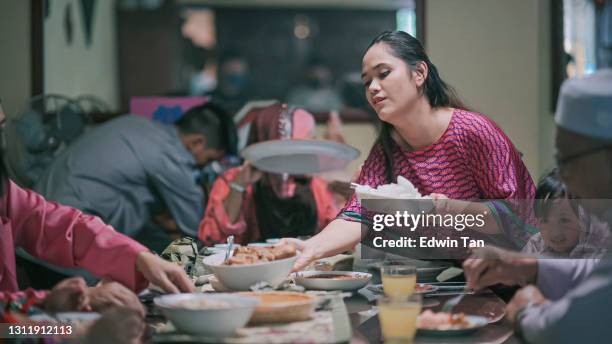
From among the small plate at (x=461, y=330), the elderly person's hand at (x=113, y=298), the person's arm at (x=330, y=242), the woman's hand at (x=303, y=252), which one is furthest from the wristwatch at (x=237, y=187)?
the small plate at (x=461, y=330)

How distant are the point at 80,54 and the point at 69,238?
3.24 meters

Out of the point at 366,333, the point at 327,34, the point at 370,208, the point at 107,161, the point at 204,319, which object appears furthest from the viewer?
the point at 327,34

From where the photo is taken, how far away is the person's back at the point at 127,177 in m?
3.20

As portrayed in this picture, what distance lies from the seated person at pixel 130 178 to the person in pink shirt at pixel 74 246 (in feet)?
4.83

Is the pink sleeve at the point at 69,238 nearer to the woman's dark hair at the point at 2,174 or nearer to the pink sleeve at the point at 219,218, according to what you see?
the woman's dark hair at the point at 2,174

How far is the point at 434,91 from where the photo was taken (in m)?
2.09

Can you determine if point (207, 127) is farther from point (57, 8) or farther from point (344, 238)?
point (344, 238)

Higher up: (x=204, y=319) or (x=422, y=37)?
(x=422, y=37)

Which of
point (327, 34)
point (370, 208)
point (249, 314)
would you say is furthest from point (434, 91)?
Answer: point (327, 34)

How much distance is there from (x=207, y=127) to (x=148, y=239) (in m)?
0.64

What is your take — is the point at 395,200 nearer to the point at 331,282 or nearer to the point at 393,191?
the point at 393,191

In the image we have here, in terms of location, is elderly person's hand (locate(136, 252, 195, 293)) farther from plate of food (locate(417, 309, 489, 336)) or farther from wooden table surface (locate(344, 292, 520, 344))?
plate of food (locate(417, 309, 489, 336))

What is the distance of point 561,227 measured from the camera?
1720mm

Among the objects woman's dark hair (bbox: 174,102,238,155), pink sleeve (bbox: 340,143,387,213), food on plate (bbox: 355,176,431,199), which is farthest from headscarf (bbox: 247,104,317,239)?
food on plate (bbox: 355,176,431,199)
